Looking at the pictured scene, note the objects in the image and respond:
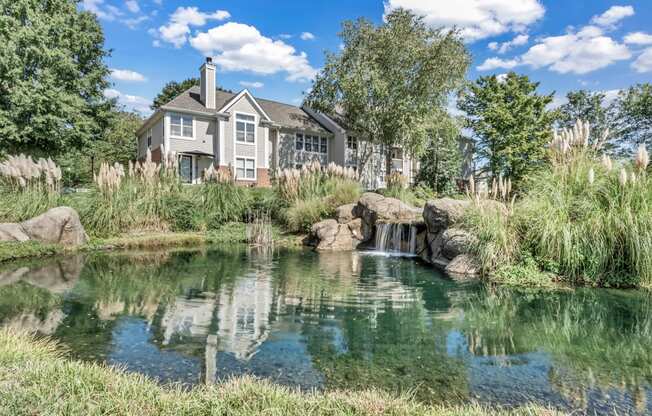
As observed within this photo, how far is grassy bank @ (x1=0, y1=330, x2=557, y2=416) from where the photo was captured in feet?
7.95

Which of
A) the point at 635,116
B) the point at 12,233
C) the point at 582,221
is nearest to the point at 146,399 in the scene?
Result: the point at 582,221

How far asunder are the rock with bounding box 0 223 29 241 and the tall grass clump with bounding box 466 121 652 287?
36.1 ft

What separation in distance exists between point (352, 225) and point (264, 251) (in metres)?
3.18

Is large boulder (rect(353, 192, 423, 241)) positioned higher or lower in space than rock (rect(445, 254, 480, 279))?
higher

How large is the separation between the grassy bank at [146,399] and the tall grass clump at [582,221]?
5.62m

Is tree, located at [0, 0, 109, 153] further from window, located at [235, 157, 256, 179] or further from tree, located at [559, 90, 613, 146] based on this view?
tree, located at [559, 90, 613, 146]

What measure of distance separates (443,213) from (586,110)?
33.3m

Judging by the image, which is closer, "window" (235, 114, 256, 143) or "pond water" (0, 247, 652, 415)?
"pond water" (0, 247, 652, 415)

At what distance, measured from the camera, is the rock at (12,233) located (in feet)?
33.3

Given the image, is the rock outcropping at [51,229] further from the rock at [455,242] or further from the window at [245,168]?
the window at [245,168]

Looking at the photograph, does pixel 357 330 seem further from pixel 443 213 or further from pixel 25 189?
pixel 25 189

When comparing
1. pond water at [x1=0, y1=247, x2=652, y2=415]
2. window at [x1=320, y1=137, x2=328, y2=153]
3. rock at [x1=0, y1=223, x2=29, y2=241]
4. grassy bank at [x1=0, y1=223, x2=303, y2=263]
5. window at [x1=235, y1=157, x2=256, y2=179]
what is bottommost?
pond water at [x1=0, y1=247, x2=652, y2=415]

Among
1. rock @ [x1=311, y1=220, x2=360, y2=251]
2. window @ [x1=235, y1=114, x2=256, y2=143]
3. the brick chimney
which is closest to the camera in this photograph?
rock @ [x1=311, y1=220, x2=360, y2=251]

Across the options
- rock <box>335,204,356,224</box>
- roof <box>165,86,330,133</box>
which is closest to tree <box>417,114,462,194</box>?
roof <box>165,86,330,133</box>
